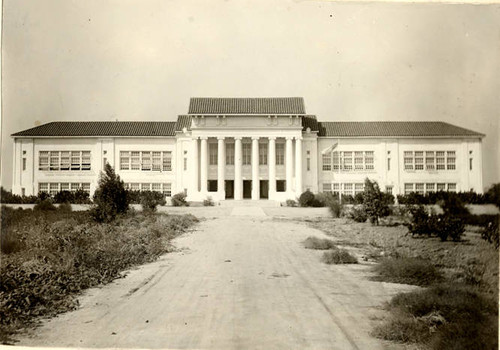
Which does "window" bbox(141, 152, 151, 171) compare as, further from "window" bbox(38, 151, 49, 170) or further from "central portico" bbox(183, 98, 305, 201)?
"central portico" bbox(183, 98, 305, 201)

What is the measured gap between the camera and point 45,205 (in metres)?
7.97

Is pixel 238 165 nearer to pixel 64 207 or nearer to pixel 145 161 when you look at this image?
pixel 145 161

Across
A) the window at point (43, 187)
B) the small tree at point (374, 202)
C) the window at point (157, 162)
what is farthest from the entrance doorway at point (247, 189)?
the window at point (43, 187)

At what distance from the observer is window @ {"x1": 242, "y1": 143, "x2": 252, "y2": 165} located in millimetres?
→ 22167

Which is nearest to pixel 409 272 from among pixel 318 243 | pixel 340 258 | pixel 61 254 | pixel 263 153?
pixel 340 258

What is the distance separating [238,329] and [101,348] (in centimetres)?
188

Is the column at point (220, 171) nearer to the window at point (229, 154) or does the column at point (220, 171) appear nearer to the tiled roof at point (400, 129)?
the window at point (229, 154)

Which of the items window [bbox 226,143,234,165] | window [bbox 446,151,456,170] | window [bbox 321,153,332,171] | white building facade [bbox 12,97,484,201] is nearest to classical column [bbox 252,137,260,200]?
window [bbox 226,143,234,165]

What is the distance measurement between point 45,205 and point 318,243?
208 inches

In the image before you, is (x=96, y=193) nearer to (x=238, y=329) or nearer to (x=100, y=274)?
(x=100, y=274)

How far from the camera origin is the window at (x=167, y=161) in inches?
362

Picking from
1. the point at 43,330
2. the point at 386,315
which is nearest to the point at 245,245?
the point at 386,315

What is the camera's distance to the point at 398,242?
21.5 ft

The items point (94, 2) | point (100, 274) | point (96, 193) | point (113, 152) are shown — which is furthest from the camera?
point (113, 152)
